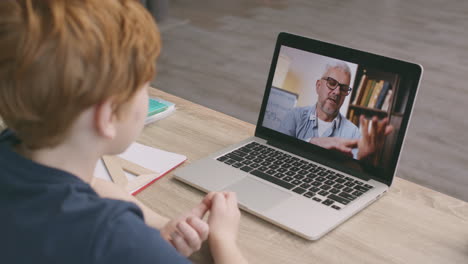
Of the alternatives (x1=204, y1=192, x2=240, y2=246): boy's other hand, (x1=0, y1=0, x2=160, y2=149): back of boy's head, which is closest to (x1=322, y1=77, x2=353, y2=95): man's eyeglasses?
(x1=204, y1=192, x2=240, y2=246): boy's other hand

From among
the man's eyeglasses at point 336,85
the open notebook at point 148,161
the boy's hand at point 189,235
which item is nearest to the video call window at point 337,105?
the man's eyeglasses at point 336,85

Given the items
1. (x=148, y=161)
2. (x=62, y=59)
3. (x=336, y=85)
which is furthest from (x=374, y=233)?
(x=62, y=59)

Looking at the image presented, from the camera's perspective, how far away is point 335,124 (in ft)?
3.76

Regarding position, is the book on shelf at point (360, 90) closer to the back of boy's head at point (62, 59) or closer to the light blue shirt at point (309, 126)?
the light blue shirt at point (309, 126)

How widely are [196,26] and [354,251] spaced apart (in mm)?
3857

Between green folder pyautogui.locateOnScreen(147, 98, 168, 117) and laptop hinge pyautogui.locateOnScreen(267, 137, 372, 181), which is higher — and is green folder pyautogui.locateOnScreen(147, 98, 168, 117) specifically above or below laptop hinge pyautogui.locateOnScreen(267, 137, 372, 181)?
below

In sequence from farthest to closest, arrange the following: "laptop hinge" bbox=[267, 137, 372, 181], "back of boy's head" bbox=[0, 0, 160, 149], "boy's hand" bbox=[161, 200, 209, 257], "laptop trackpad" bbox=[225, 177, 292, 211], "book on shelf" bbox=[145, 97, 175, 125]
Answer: "book on shelf" bbox=[145, 97, 175, 125] < "laptop hinge" bbox=[267, 137, 372, 181] < "laptop trackpad" bbox=[225, 177, 292, 211] < "boy's hand" bbox=[161, 200, 209, 257] < "back of boy's head" bbox=[0, 0, 160, 149]

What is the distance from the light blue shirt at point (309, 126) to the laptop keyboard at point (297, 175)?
0.06 meters

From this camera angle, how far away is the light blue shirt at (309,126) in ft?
3.70

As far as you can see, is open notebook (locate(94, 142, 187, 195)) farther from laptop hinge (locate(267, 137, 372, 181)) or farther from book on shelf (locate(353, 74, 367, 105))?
book on shelf (locate(353, 74, 367, 105))

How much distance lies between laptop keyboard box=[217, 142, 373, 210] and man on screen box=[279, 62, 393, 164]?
0.06 meters

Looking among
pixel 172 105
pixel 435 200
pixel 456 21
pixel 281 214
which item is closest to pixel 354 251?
pixel 281 214

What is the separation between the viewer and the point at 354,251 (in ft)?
3.01

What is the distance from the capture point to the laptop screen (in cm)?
108
